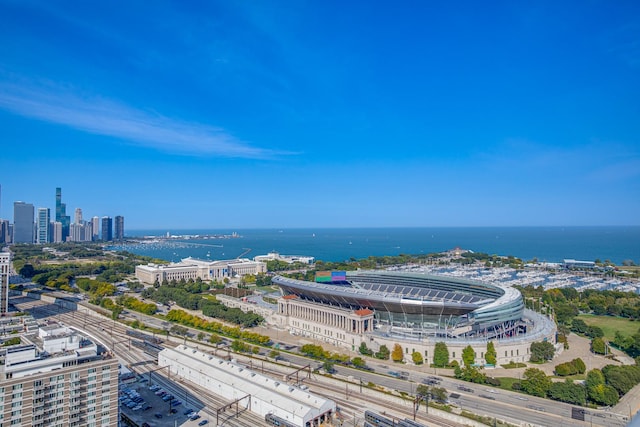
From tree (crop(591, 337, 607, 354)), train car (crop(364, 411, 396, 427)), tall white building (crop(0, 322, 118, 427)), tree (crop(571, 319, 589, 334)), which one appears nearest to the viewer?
tall white building (crop(0, 322, 118, 427))

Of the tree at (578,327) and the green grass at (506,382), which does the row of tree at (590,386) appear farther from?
the tree at (578,327)

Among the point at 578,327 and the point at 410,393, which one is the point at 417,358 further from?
the point at 578,327

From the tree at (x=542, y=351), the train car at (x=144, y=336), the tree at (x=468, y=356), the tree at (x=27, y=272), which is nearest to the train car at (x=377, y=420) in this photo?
the tree at (x=468, y=356)

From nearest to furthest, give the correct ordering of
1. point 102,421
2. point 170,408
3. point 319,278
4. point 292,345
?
point 102,421 → point 170,408 → point 292,345 → point 319,278

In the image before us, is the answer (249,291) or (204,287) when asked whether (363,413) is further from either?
(204,287)

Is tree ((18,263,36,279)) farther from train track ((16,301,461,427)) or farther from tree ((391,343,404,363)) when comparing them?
tree ((391,343,404,363))

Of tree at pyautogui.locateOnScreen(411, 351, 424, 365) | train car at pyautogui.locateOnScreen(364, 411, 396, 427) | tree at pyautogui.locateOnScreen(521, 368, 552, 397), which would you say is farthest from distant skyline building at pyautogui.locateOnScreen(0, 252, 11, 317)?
tree at pyautogui.locateOnScreen(521, 368, 552, 397)

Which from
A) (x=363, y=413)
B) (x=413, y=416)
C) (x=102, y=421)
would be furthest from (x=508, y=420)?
(x=102, y=421)

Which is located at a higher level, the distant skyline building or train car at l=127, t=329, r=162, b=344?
the distant skyline building
